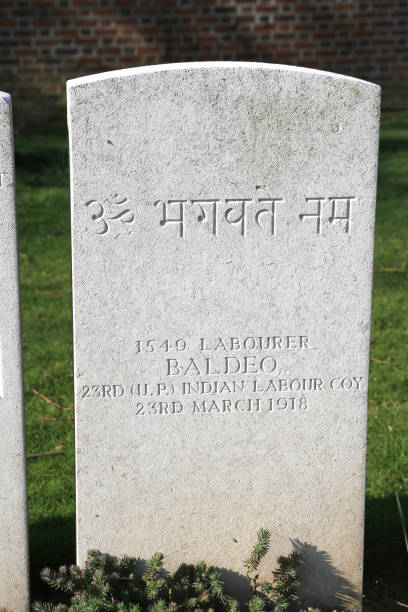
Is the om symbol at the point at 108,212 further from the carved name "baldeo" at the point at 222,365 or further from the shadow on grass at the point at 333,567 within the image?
the shadow on grass at the point at 333,567

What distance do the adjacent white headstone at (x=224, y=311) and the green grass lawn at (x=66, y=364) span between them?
1.53ft

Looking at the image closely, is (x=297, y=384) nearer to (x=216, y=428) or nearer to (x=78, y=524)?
(x=216, y=428)

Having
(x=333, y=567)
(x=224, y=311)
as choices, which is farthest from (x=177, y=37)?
(x=333, y=567)

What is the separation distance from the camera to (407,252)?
257 inches

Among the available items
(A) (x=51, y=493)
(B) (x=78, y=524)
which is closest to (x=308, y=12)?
(A) (x=51, y=493)

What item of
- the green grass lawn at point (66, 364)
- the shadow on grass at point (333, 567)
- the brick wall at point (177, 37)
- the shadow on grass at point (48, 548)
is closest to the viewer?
the shadow on grass at point (333, 567)

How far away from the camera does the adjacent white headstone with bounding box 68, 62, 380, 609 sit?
2564 millimetres

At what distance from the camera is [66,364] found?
4953mm

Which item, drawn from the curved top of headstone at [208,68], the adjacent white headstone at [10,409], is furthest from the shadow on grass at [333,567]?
the curved top of headstone at [208,68]

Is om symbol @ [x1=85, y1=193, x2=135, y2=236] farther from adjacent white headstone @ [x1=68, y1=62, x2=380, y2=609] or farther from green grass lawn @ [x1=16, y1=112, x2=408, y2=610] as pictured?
green grass lawn @ [x1=16, y1=112, x2=408, y2=610]

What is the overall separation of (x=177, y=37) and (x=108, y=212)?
744 cm

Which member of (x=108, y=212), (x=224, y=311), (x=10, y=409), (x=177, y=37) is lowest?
(x=10, y=409)

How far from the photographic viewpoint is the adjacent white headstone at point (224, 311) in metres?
2.56

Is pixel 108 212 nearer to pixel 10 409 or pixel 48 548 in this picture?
pixel 10 409
